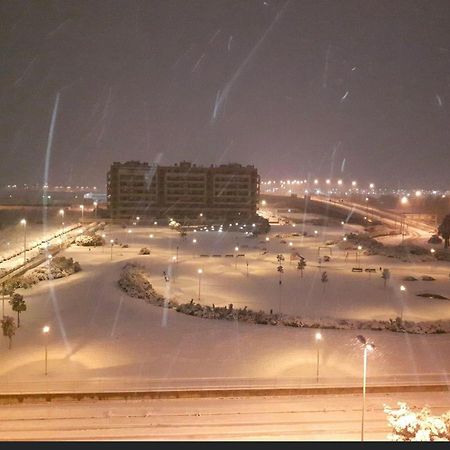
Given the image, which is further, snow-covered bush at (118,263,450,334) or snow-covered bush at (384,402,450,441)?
snow-covered bush at (118,263,450,334)

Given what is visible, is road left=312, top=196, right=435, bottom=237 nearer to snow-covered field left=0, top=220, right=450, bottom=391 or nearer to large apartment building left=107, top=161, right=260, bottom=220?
large apartment building left=107, top=161, right=260, bottom=220

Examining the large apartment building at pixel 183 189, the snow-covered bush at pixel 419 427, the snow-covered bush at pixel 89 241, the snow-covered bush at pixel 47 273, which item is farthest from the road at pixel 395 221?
the snow-covered bush at pixel 419 427

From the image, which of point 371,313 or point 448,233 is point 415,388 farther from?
point 448,233

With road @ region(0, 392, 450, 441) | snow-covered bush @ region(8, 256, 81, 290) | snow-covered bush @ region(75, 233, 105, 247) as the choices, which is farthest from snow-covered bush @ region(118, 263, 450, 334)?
snow-covered bush @ region(75, 233, 105, 247)

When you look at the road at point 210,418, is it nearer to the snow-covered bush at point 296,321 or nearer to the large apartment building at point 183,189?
the snow-covered bush at point 296,321

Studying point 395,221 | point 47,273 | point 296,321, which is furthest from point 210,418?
point 395,221

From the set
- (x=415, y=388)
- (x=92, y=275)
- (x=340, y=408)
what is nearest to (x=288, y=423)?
(x=340, y=408)
